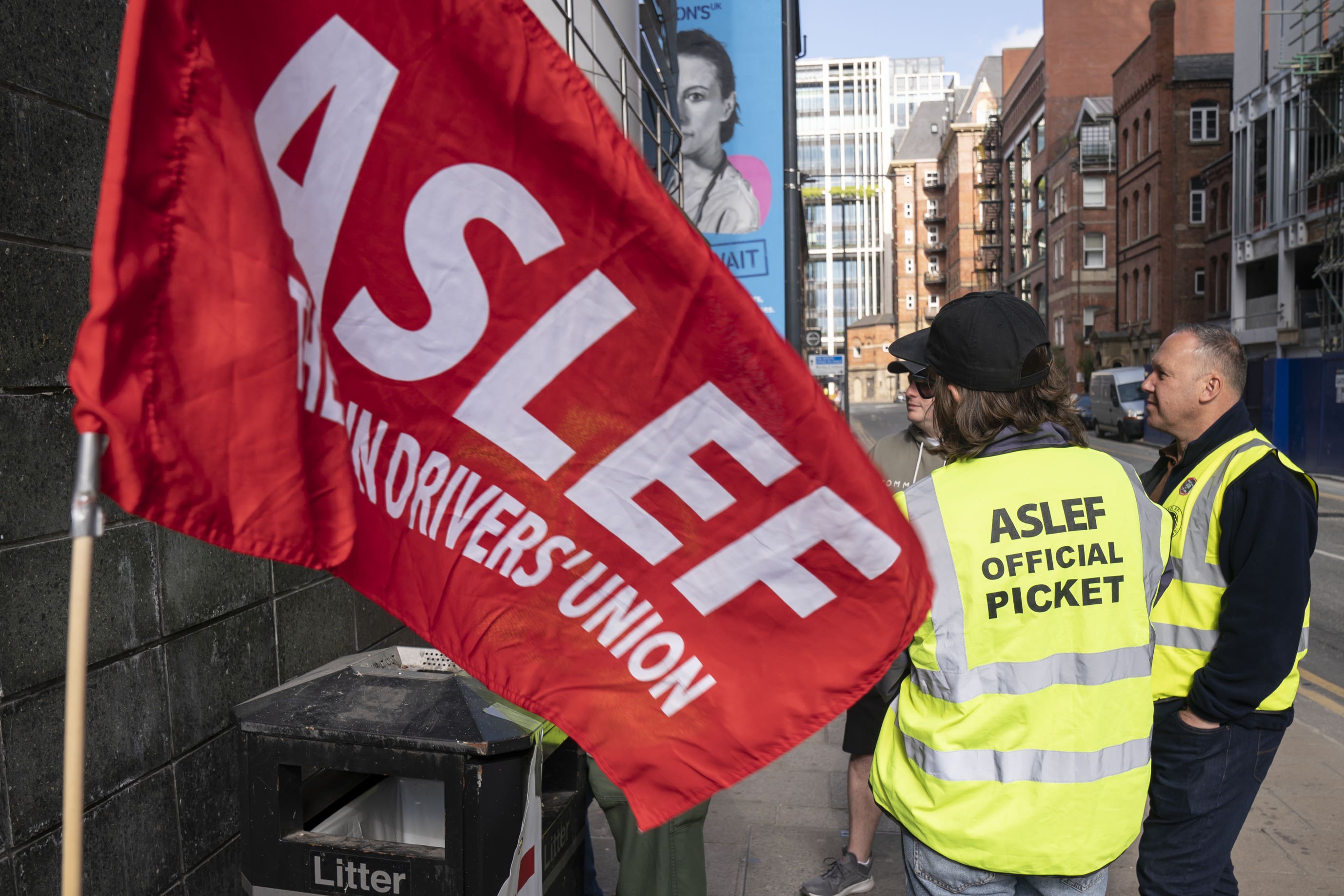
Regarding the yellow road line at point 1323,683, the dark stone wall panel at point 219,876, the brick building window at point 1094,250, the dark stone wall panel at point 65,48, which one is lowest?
the yellow road line at point 1323,683

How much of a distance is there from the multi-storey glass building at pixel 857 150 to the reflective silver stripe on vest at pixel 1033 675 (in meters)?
128

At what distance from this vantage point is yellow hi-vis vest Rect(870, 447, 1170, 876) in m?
2.02

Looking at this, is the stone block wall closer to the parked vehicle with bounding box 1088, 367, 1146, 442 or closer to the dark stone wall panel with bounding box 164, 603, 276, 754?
the dark stone wall panel with bounding box 164, 603, 276, 754

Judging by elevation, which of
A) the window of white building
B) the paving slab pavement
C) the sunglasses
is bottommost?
the paving slab pavement

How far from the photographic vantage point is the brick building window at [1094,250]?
54.9m

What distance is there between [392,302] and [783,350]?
0.66m

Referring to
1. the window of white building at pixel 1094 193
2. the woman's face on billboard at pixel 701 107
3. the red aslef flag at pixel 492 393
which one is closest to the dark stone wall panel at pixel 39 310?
the red aslef flag at pixel 492 393

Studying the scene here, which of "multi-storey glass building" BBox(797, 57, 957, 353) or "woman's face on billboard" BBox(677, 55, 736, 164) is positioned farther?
"multi-storey glass building" BBox(797, 57, 957, 353)

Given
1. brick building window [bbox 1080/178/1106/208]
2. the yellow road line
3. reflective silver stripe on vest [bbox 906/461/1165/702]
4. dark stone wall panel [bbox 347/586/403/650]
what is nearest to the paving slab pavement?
dark stone wall panel [bbox 347/586/403/650]

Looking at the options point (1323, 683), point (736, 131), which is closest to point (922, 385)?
point (1323, 683)

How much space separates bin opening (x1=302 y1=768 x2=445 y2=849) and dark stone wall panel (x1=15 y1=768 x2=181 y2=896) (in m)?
→ 0.73

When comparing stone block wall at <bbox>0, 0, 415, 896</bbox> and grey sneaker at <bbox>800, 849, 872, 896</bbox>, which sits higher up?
stone block wall at <bbox>0, 0, 415, 896</bbox>

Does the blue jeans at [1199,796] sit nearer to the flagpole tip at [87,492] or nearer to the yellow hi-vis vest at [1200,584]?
the yellow hi-vis vest at [1200,584]

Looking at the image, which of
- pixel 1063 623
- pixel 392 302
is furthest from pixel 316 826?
pixel 1063 623
